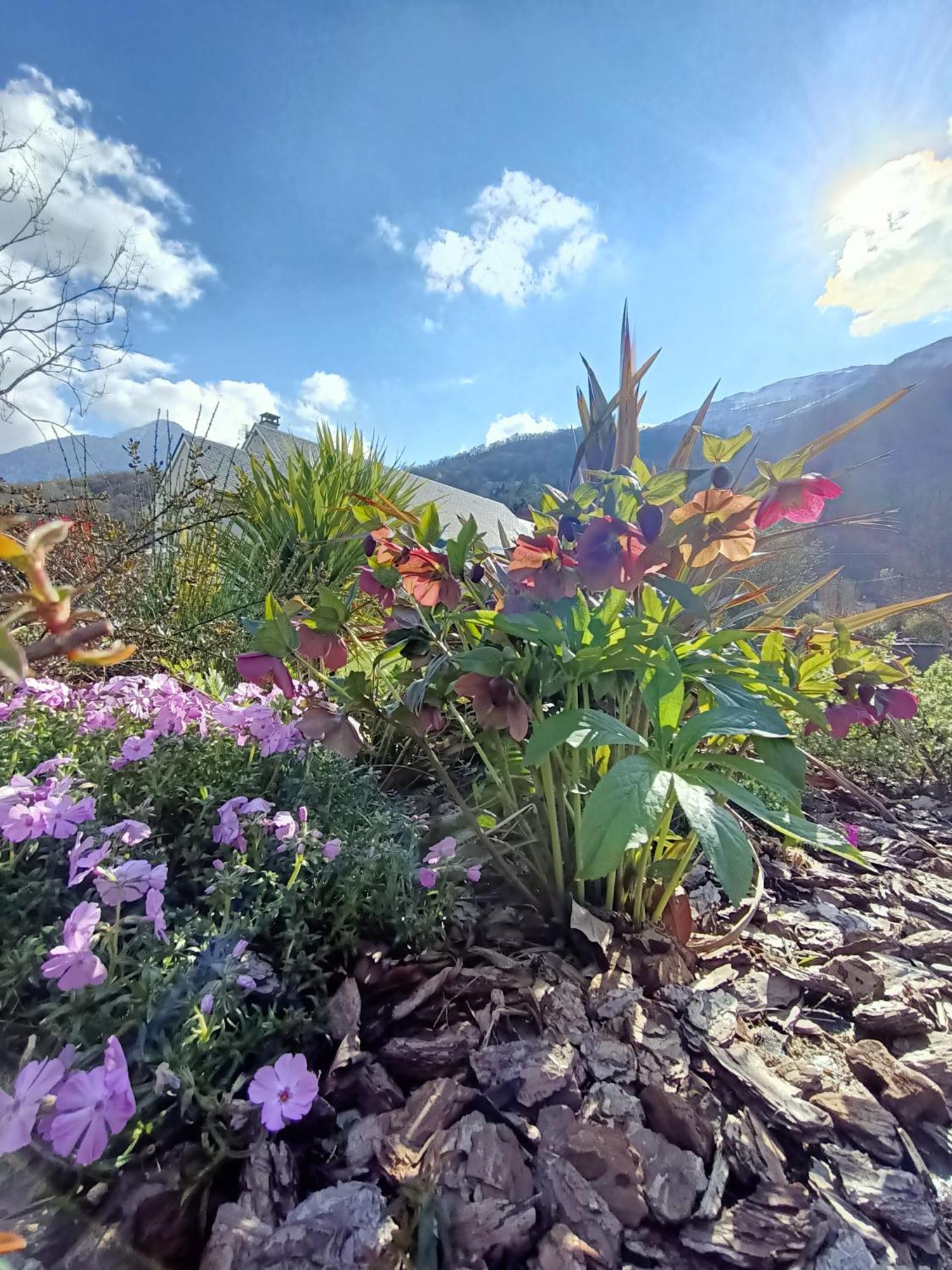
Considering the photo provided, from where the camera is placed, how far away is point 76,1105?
0.55 m

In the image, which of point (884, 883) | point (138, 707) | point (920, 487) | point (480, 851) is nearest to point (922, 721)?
point (884, 883)

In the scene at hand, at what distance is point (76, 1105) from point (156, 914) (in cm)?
21

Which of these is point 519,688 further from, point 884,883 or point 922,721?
point 922,721

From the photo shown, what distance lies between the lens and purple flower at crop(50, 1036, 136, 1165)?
537 millimetres

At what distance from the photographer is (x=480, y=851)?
4.10 feet

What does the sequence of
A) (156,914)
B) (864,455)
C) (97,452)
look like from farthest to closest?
1. (864,455)
2. (97,452)
3. (156,914)

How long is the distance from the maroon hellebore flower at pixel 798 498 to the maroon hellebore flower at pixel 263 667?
2.56ft

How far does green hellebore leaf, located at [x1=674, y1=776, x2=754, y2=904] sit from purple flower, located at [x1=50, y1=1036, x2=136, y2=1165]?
1.86ft

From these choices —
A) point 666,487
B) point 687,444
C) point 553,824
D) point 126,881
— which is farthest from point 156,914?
point 687,444

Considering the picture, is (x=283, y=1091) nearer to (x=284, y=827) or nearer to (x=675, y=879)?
(x=284, y=827)

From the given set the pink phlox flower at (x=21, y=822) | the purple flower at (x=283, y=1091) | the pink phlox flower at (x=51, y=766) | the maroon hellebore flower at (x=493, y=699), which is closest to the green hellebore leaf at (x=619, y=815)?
the maroon hellebore flower at (x=493, y=699)

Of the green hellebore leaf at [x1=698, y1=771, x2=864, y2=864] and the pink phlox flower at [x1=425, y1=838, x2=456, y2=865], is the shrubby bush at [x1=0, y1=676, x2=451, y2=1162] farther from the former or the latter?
the green hellebore leaf at [x1=698, y1=771, x2=864, y2=864]

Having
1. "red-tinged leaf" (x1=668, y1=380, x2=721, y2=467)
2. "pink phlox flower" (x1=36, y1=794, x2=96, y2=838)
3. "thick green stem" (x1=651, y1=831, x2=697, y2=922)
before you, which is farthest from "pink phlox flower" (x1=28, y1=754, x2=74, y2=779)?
"red-tinged leaf" (x1=668, y1=380, x2=721, y2=467)

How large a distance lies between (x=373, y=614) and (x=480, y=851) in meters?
1.51
